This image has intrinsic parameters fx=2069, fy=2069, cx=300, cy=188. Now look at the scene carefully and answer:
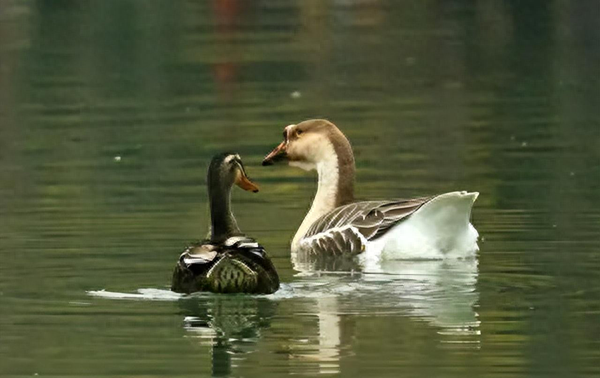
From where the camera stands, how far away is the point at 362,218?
15000mm

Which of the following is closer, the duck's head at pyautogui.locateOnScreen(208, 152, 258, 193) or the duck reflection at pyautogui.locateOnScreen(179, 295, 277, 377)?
the duck reflection at pyautogui.locateOnScreen(179, 295, 277, 377)

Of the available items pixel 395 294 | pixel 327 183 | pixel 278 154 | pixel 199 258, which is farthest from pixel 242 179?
pixel 278 154

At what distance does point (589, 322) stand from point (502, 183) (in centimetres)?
618

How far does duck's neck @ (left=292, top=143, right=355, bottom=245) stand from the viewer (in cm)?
1630

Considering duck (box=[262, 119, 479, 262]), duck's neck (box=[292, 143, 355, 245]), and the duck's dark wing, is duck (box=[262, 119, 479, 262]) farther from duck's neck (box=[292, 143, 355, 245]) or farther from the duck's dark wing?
the duck's dark wing

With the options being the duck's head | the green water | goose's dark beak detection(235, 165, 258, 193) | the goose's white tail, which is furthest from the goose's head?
the duck's head

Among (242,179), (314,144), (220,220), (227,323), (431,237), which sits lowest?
(227,323)

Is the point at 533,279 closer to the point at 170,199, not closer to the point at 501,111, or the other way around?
the point at 170,199

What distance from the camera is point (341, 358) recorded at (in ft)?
35.5

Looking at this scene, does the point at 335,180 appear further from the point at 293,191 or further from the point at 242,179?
the point at 242,179

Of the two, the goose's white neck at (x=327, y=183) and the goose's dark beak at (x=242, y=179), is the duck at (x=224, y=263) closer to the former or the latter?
the goose's dark beak at (x=242, y=179)

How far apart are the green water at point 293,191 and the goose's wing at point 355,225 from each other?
373 mm

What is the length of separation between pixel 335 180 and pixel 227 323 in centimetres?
444

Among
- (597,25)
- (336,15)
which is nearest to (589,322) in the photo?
(597,25)
